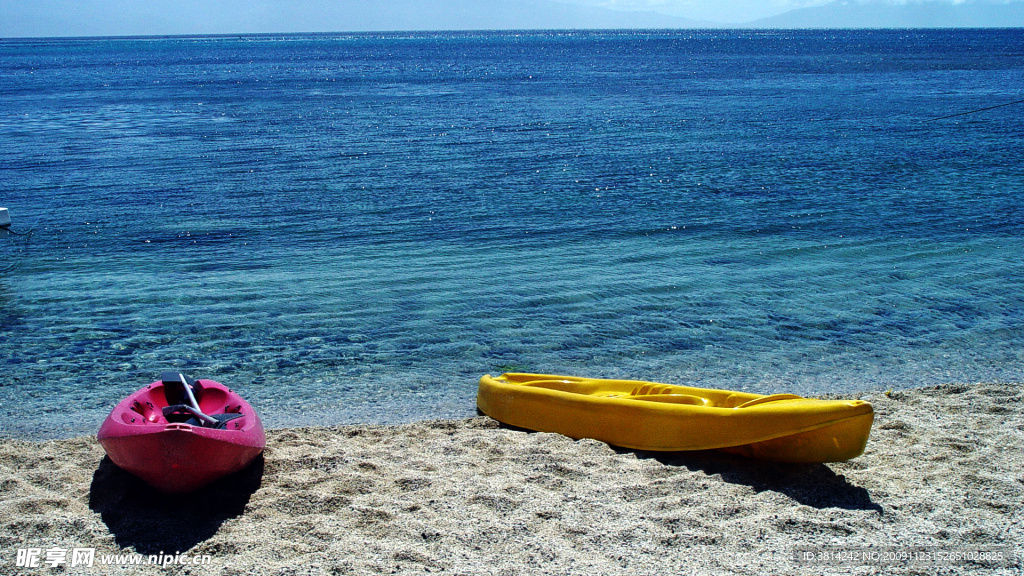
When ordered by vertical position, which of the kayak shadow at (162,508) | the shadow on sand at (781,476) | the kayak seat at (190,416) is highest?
the kayak seat at (190,416)

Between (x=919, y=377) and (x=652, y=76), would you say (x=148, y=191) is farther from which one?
(x=652, y=76)

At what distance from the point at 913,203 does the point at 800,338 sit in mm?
8131

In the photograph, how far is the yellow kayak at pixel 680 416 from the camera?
489 cm

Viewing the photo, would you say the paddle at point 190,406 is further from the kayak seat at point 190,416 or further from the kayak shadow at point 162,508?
the kayak shadow at point 162,508

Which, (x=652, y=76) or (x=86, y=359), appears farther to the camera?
(x=652, y=76)

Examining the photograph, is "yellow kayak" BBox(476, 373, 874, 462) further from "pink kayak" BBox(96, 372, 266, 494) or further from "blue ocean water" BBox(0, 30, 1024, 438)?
"pink kayak" BBox(96, 372, 266, 494)

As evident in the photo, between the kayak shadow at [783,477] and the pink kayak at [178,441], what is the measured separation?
2591 millimetres

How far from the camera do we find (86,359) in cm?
765

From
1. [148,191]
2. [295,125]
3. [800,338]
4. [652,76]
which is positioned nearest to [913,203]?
[800,338]

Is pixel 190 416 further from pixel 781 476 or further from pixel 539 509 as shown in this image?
pixel 781 476

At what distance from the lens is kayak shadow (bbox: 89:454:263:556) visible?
4.20 metres

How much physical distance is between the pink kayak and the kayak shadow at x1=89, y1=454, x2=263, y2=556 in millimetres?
111

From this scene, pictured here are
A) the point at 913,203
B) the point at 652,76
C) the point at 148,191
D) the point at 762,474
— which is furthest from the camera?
the point at 652,76

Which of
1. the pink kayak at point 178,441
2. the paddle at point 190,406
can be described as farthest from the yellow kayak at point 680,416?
the paddle at point 190,406
